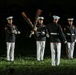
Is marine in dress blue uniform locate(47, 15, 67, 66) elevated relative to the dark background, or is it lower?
lower

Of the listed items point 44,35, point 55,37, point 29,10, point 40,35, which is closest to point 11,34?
point 40,35

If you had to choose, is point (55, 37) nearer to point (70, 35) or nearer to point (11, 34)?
point (11, 34)

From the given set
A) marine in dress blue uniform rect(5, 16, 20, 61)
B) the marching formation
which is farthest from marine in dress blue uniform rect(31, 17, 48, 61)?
marine in dress blue uniform rect(5, 16, 20, 61)

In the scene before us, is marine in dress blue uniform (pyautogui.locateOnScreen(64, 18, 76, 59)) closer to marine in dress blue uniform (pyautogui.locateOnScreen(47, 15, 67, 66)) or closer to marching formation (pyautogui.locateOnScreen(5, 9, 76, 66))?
marching formation (pyautogui.locateOnScreen(5, 9, 76, 66))

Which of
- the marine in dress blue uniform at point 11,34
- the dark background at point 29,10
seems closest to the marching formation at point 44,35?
the marine in dress blue uniform at point 11,34

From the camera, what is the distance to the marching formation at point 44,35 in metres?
18.2

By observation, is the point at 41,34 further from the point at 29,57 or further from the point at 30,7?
the point at 30,7

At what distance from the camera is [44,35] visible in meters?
20.8

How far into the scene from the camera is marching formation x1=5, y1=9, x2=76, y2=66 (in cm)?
1823

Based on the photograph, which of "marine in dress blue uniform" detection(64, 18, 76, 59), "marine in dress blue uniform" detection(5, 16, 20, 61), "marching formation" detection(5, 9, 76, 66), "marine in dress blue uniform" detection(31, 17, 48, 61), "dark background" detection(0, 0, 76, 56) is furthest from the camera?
"dark background" detection(0, 0, 76, 56)

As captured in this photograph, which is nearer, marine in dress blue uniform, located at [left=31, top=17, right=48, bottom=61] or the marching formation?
the marching formation

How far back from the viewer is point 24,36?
3512 cm

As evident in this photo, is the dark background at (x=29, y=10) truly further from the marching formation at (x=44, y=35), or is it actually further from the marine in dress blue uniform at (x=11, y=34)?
the marine in dress blue uniform at (x=11, y=34)

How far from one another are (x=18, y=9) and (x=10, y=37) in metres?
17.8
